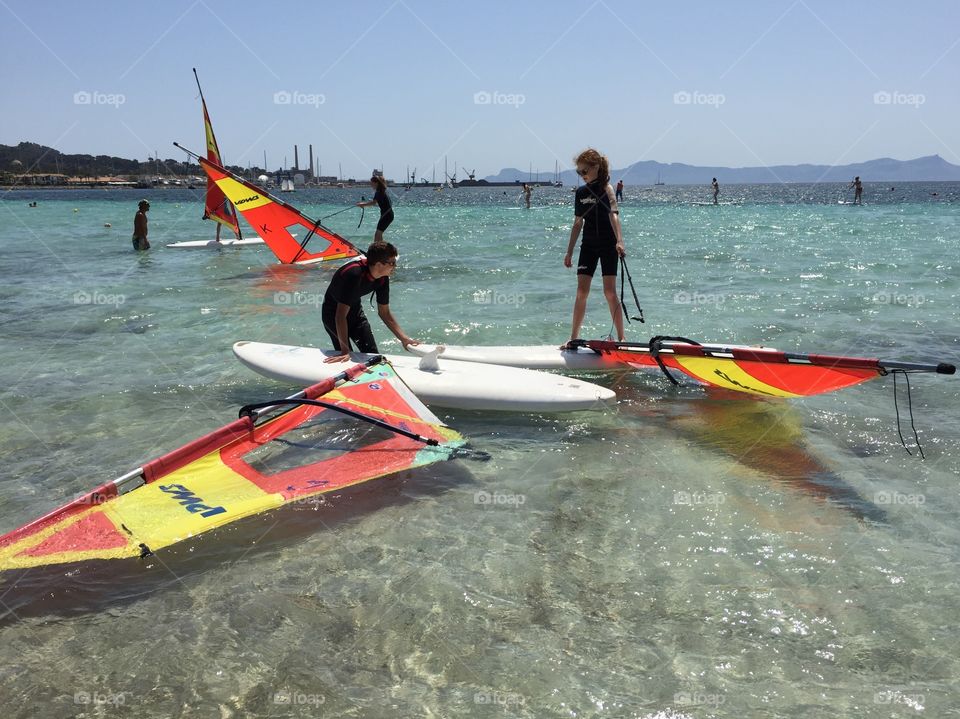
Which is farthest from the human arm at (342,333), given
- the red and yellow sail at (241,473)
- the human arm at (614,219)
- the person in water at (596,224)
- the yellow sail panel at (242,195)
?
the yellow sail panel at (242,195)

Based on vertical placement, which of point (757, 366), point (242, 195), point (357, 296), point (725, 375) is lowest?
point (725, 375)

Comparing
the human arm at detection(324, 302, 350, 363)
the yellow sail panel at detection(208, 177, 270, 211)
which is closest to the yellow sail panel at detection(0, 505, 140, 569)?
the human arm at detection(324, 302, 350, 363)

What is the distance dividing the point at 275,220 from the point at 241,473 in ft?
33.8

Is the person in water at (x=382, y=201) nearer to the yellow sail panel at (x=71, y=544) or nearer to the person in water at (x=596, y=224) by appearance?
the person in water at (x=596, y=224)

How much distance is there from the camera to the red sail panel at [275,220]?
1316 cm

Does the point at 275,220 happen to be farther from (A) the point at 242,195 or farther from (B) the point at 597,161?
(B) the point at 597,161

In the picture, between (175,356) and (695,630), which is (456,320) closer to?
(175,356)

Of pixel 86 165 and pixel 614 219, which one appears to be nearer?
pixel 614 219

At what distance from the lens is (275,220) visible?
13.5m

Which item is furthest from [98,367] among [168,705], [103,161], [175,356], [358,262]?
[103,161]

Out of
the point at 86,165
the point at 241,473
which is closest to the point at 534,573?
the point at 241,473

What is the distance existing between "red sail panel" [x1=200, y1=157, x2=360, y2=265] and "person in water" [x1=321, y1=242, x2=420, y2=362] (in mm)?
6877

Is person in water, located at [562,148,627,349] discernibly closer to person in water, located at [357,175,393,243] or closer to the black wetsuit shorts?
the black wetsuit shorts

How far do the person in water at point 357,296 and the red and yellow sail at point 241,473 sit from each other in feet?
2.08
